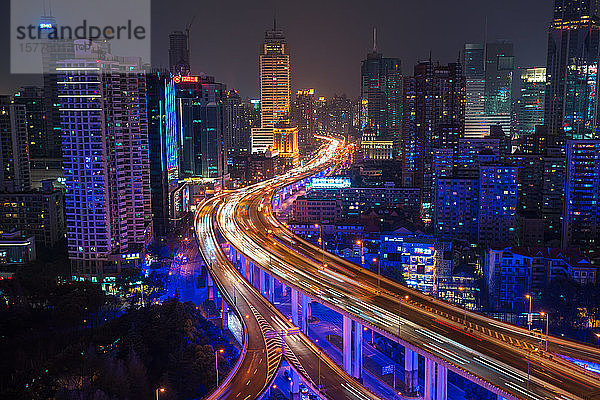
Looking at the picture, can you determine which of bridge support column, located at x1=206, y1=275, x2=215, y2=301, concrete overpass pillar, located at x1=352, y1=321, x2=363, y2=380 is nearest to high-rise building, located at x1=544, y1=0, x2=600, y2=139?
bridge support column, located at x1=206, y1=275, x2=215, y2=301

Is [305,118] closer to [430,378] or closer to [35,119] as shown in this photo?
[35,119]

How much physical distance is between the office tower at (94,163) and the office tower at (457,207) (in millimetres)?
11527

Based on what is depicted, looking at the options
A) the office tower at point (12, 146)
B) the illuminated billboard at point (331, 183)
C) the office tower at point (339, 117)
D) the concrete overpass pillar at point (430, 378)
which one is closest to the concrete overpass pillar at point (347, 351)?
the concrete overpass pillar at point (430, 378)

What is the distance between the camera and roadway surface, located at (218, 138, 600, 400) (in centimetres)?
1016

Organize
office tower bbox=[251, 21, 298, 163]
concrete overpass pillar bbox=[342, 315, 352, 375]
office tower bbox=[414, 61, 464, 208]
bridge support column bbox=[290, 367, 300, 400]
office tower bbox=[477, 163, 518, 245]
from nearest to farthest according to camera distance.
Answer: bridge support column bbox=[290, 367, 300, 400], concrete overpass pillar bbox=[342, 315, 352, 375], office tower bbox=[477, 163, 518, 245], office tower bbox=[414, 61, 464, 208], office tower bbox=[251, 21, 298, 163]

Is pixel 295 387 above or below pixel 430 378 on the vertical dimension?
below

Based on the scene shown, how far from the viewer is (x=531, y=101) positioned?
155 ft

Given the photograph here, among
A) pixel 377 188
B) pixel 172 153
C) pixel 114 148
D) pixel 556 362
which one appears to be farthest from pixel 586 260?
pixel 172 153

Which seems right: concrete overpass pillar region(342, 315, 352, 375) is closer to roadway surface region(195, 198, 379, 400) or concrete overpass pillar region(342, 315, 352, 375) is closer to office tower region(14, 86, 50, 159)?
roadway surface region(195, 198, 379, 400)

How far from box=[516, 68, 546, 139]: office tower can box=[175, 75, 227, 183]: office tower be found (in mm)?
24349

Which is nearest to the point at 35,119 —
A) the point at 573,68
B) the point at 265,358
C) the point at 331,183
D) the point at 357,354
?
the point at 331,183

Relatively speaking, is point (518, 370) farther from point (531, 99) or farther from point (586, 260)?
point (531, 99)

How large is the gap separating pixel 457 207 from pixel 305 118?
1599 inches

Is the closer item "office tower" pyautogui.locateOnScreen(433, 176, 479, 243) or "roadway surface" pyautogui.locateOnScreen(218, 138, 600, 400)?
"roadway surface" pyautogui.locateOnScreen(218, 138, 600, 400)
